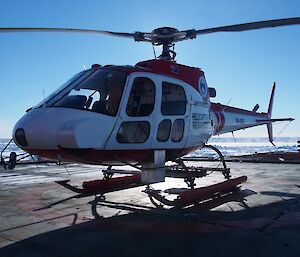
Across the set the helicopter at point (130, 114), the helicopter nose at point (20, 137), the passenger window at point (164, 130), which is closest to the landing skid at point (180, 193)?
the helicopter at point (130, 114)

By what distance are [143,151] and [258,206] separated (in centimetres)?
338

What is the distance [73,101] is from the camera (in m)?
7.26

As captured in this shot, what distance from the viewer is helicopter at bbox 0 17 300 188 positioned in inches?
271

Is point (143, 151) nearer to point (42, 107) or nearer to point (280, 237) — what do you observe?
point (42, 107)

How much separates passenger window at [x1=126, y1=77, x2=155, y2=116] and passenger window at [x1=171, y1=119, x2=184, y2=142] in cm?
97

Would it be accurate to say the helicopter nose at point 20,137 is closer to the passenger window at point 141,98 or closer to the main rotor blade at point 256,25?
the passenger window at point 141,98

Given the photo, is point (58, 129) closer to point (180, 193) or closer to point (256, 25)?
point (180, 193)

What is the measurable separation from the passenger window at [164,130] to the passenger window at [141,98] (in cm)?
50

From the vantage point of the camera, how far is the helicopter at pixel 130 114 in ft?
22.6

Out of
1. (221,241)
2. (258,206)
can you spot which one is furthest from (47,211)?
(258,206)

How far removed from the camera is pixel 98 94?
25.5 ft

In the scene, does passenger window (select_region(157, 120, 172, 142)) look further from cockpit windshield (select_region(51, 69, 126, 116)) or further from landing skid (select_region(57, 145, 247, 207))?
cockpit windshield (select_region(51, 69, 126, 116))

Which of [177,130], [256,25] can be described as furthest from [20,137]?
[256,25]

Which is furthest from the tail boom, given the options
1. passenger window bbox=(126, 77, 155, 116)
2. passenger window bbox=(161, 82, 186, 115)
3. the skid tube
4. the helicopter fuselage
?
passenger window bbox=(126, 77, 155, 116)
